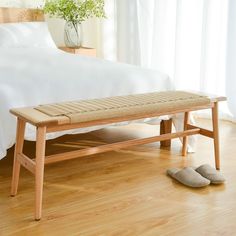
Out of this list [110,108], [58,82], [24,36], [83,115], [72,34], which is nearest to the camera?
[83,115]

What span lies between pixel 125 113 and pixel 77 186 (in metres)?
0.52

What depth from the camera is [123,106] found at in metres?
2.08

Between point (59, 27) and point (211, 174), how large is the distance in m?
3.04

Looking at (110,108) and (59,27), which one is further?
(59,27)

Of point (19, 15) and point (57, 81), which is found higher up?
point (19, 15)

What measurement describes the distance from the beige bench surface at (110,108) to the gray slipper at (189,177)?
1.17 ft

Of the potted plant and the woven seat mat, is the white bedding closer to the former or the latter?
the woven seat mat

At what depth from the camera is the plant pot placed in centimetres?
438

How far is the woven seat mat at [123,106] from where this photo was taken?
6.28 feet

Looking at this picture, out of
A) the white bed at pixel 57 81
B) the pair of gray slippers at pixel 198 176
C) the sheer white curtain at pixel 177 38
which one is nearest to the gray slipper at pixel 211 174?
the pair of gray slippers at pixel 198 176

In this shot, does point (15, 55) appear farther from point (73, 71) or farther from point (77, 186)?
point (77, 186)

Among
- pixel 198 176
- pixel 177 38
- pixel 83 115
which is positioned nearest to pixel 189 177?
pixel 198 176

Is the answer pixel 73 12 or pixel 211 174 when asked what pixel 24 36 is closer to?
pixel 73 12

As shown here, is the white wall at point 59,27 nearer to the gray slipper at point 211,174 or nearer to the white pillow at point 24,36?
the white pillow at point 24,36
